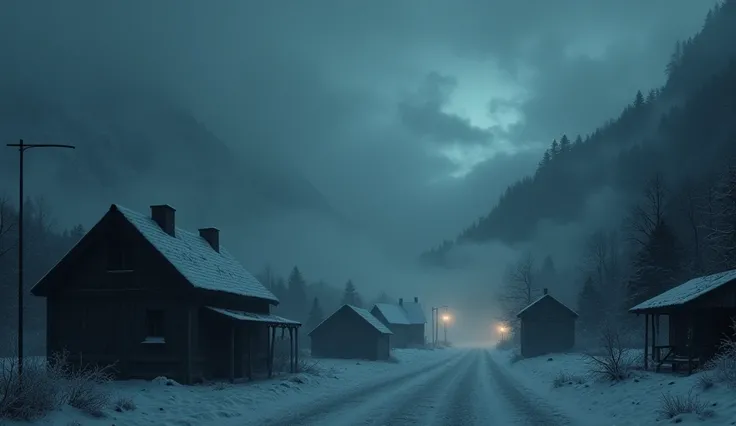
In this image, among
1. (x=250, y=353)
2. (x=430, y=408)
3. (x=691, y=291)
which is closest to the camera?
(x=430, y=408)

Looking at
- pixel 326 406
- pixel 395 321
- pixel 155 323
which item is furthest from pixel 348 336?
pixel 326 406

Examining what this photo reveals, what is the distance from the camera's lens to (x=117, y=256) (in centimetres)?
3481

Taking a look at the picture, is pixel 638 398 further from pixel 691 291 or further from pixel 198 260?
pixel 198 260

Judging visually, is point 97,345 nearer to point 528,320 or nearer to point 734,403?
point 734,403

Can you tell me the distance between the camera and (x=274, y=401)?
2830 cm

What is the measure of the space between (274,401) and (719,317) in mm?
21093

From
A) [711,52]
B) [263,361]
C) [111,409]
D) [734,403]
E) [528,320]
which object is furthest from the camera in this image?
[711,52]

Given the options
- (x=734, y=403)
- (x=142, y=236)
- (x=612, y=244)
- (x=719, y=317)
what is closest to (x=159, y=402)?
(x=142, y=236)

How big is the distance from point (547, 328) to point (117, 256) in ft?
168

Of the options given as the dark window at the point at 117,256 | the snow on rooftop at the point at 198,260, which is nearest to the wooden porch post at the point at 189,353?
the snow on rooftop at the point at 198,260

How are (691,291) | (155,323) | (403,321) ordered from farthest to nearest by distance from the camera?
(403,321) → (155,323) → (691,291)

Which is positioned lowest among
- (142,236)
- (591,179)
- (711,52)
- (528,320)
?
(528,320)

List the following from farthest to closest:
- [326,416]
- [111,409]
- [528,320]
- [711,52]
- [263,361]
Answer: [711,52] < [528,320] < [263,361] < [326,416] < [111,409]

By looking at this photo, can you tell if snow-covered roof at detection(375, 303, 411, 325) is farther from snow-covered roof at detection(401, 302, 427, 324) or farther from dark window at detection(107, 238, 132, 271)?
dark window at detection(107, 238, 132, 271)
